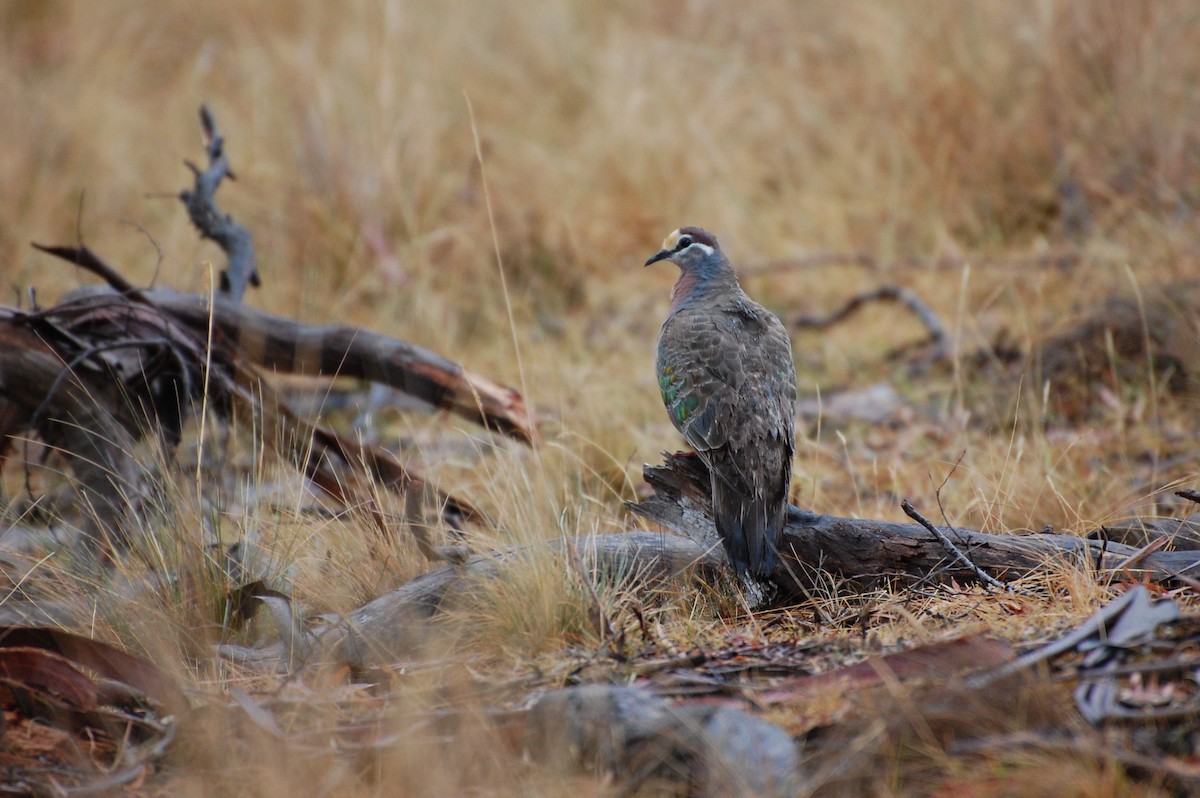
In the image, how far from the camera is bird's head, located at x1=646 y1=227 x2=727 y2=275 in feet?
14.6

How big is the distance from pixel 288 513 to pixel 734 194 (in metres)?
4.78

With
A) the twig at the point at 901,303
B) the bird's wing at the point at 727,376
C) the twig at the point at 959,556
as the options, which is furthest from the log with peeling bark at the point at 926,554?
the twig at the point at 901,303

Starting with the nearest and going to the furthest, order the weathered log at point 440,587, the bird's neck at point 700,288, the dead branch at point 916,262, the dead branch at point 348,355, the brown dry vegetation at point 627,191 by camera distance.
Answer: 1. the weathered log at point 440,587
2. the dead branch at point 348,355
3. the bird's neck at point 700,288
4. the brown dry vegetation at point 627,191
5. the dead branch at point 916,262

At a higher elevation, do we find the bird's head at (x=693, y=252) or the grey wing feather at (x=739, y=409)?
the bird's head at (x=693, y=252)

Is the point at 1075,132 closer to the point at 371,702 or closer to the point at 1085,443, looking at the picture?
the point at 1085,443

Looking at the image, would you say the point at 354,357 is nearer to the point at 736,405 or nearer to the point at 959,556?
the point at 736,405

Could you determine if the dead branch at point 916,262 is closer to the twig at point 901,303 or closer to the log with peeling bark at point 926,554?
the twig at point 901,303

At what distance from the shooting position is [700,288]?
4379mm

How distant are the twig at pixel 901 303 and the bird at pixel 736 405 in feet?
6.78

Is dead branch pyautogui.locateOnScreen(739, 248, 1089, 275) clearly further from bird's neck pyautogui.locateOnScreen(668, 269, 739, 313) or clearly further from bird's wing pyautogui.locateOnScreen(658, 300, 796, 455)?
bird's wing pyautogui.locateOnScreen(658, 300, 796, 455)

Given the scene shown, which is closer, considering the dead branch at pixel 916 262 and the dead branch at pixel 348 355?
the dead branch at pixel 348 355

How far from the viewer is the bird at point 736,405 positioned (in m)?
3.19

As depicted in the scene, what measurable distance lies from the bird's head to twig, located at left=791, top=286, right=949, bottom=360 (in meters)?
1.99

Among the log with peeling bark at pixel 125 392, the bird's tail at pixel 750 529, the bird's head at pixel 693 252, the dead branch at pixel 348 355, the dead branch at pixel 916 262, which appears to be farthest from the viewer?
the dead branch at pixel 916 262
